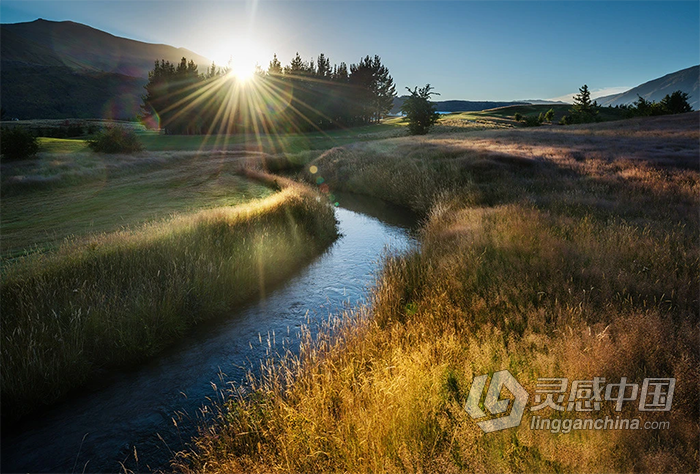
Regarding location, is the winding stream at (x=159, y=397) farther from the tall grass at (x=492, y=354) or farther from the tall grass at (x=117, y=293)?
the tall grass at (x=492, y=354)

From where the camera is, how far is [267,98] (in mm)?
76875

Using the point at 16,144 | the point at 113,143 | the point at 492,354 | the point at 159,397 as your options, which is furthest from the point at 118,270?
the point at 113,143

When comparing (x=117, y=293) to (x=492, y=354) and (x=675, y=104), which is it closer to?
(x=492, y=354)

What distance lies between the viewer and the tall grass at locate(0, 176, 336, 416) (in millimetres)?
5262

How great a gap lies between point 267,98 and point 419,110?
141ft

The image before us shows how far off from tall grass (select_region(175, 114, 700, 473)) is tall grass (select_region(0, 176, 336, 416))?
2.89 meters

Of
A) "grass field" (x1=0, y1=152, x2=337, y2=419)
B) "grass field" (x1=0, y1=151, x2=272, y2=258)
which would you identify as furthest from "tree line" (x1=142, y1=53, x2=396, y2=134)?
"grass field" (x1=0, y1=152, x2=337, y2=419)

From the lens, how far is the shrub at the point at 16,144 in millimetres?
22802

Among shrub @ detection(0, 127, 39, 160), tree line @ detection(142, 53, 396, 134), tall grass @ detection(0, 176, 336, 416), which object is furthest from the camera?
tree line @ detection(142, 53, 396, 134)

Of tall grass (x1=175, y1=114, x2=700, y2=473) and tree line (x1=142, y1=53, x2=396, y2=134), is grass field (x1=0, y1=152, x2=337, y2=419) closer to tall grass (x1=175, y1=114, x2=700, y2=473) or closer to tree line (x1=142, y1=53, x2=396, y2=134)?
tall grass (x1=175, y1=114, x2=700, y2=473)

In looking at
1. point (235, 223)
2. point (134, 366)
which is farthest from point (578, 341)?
point (235, 223)

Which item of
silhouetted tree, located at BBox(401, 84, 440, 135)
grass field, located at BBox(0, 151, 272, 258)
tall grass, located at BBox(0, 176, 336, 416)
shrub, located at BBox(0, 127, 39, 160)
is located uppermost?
silhouetted tree, located at BBox(401, 84, 440, 135)

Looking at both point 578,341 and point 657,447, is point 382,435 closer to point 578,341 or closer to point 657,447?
point 657,447

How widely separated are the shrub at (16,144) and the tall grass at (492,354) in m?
29.4
